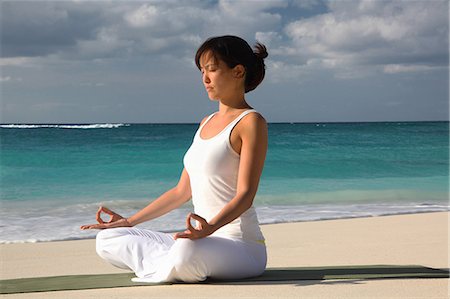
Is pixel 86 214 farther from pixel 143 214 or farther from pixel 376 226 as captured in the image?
pixel 143 214

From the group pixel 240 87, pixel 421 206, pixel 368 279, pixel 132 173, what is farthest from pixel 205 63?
pixel 132 173

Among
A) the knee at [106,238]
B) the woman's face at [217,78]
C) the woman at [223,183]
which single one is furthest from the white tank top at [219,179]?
the knee at [106,238]

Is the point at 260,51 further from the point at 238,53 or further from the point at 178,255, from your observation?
the point at 178,255

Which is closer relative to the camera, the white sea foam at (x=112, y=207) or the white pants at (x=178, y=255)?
the white pants at (x=178, y=255)

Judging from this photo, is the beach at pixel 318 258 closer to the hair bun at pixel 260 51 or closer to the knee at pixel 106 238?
the knee at pixel 106 238

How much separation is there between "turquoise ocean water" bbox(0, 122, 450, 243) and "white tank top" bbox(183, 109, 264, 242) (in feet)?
11.1

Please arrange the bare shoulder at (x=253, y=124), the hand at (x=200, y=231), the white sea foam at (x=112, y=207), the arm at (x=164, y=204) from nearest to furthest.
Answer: the hand at (x=200, y=231) < the bare shoulder at (x=253, y=124) < the arm at (x=164, y=204) < the white sea foam at (x=112, y=207)

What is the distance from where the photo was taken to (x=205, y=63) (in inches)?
143

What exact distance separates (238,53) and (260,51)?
0.12 meters

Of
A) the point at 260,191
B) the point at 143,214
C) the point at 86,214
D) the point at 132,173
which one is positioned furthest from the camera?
the point at 132,173

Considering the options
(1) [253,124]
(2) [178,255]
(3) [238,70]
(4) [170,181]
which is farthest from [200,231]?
(4) [170,181]

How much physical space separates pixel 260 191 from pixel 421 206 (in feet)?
10.2

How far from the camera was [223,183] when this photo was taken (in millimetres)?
3605

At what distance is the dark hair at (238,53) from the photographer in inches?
141
